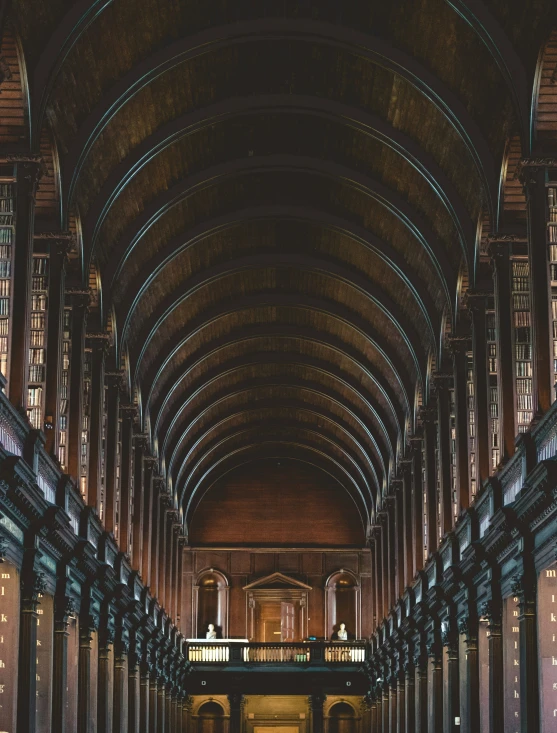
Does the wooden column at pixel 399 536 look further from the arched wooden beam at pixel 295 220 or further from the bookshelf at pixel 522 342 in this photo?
the bookshelf at pixel 522 342

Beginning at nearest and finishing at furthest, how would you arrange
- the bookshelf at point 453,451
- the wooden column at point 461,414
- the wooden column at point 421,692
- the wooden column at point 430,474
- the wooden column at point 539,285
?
the wooden column at point 539,285 < the wooden column at point 461,414 < the bookshelf at point 453,451 < the wooden column at point 421,692 < the wooden column at point 430,474

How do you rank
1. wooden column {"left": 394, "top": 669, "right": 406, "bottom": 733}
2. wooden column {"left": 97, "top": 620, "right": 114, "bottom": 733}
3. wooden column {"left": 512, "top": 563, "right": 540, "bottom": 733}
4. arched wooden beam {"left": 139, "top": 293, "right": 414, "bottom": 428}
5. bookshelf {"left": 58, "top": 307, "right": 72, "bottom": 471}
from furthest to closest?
wooden column {"left": 394, "top": 669, "right": 406, "bottom": 733} < arched wooden beam {"left": 139, "top": 293, "right": 414, "bottom": 428} < wooden column {"left": 97, "top": 620, "right": 114, "bottom": 733} < bookshelf {"left": 58, "top": 307, "right": 72, "bottom": 471} < wooden column {"left": 512, "top": 563, "right": 540, "bottom": 733}

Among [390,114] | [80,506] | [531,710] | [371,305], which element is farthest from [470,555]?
[371,305]

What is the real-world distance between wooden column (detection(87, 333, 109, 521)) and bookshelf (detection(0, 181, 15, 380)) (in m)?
9.34

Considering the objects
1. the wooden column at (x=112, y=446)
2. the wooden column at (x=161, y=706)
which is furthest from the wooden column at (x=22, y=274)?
the wooden column at (x=161, y=706)

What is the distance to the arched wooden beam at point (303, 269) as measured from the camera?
124ft

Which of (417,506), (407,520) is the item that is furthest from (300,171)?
(407,520)

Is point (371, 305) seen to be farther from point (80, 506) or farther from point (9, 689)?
point (9, 689)

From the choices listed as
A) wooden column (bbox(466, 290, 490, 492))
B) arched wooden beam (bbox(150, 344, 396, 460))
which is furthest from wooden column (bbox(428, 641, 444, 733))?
arched wooden beam (bbox(150, 344, 396, 460))

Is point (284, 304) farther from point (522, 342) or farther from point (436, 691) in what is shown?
point (522, 342)

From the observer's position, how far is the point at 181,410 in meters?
46.9

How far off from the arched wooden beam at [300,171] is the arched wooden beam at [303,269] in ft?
17.3

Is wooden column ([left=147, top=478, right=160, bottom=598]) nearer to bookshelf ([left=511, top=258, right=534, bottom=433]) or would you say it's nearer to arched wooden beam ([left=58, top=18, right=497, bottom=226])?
bookshelf ([left=511, top=258, right=534, bottom=433])

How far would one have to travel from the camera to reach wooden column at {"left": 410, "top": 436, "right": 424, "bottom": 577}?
40.2 meters
